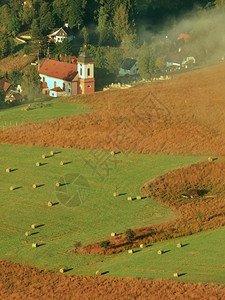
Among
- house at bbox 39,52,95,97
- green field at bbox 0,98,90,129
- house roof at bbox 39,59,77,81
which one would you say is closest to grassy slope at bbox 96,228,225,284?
green field at bbox 0,98,90,129

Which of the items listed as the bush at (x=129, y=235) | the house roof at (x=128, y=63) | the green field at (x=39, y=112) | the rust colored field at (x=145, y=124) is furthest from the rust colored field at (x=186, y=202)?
the house roof at (x=128, y=63)

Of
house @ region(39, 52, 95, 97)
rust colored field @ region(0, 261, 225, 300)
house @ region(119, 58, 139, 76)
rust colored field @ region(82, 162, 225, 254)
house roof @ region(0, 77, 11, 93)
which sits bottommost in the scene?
house roof @ region(0, 77, 11, 93)

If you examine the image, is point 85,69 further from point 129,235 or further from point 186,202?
point 129,235

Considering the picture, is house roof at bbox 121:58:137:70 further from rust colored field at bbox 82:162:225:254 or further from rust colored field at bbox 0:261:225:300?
rust colored field at bbox 0:261:225:300

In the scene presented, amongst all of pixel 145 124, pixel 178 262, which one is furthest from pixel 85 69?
pixel 178 262

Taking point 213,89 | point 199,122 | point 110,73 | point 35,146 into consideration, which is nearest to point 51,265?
point 35,146

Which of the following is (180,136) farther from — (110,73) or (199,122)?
(110,73)
